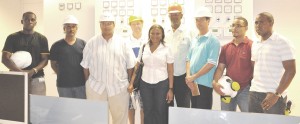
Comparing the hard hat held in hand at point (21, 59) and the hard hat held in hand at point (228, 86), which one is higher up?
the hard hat held in hand at point (21, 59)

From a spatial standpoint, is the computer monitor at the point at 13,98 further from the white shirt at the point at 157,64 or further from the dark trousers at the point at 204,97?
the dark trousers at the point at 204,97

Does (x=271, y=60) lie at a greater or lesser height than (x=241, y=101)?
greater

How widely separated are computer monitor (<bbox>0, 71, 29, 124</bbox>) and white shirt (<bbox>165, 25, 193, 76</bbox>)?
196 cm

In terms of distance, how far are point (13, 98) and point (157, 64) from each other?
1.79 m

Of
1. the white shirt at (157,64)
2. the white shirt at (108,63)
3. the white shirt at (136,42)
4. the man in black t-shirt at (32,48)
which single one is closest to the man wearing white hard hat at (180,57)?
the white shirt at (157,64)

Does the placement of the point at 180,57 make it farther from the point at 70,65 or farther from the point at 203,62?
the point at 70,65

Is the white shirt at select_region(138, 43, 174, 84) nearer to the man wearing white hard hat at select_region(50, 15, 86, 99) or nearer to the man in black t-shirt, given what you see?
the man wearing white hard hat at select_region(50, 15, 86, 99)

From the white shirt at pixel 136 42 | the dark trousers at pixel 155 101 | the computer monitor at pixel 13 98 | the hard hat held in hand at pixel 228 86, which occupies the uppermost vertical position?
the white shirt at pixel 136 42

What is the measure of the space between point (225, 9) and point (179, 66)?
→ 143 centimetres

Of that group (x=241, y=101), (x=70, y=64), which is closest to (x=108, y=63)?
(x=70, y=64)

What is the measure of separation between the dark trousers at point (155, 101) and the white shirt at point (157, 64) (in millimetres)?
58

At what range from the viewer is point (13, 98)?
178 cm

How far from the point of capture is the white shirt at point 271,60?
260 centimetres

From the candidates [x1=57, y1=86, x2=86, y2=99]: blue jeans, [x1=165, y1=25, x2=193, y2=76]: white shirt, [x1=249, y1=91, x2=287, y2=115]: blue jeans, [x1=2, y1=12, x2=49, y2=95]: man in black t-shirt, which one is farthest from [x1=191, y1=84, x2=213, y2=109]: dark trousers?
[x1=2, y1=12, x2=49, y2=95]: man in black t-shirt
